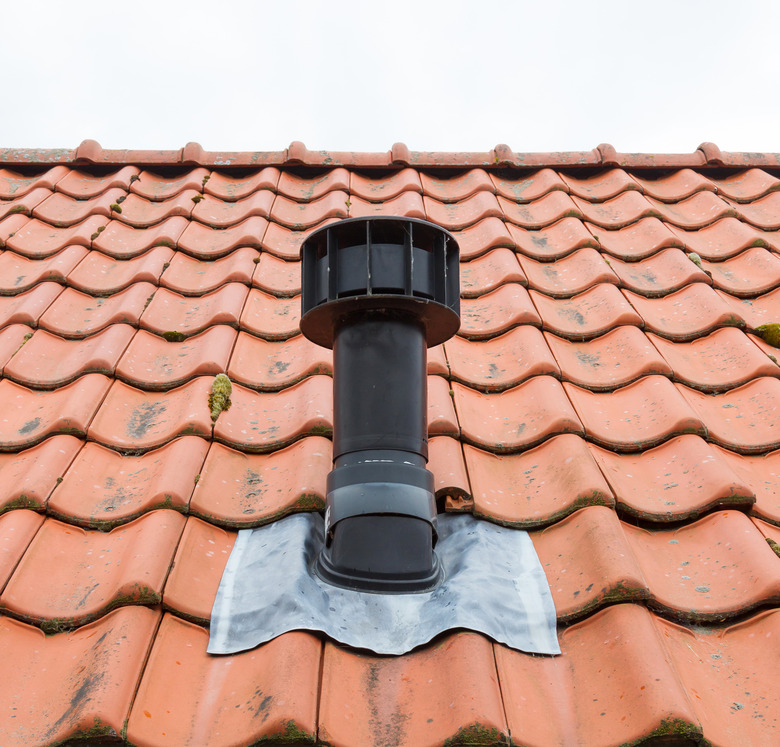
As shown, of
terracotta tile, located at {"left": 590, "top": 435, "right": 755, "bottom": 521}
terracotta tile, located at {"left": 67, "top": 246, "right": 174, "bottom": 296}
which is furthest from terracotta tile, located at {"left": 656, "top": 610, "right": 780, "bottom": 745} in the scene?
terracotta tile, located at {"left": 67, "top": 246, "right": 174, "bottom": 296}

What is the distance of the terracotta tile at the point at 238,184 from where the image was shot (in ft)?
12.5

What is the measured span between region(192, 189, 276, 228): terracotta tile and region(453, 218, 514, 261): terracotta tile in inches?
37.9

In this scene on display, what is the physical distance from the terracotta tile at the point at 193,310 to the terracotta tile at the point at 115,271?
0.38ft

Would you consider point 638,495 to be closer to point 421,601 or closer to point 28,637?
point 421,601

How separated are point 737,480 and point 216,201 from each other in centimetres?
283

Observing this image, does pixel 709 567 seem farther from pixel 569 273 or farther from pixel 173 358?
pixel 173 358

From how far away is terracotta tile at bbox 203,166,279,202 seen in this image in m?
3.82

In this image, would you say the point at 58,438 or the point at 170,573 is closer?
the point at 170,573

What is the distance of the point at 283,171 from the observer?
13.4 feet

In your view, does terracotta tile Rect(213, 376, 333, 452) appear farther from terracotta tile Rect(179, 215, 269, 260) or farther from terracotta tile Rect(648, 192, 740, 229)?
terracotta tile Rect(648, 192, 740, 229)

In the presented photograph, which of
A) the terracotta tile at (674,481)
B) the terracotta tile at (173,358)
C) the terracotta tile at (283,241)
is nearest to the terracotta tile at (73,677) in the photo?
the terracotta tile at (173,358)

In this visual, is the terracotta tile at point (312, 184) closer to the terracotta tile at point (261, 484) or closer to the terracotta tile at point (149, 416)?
the terracotta tile at point (149, 416)

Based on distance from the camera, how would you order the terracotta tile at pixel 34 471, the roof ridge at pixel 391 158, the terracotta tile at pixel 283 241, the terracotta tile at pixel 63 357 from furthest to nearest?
the roof ridge at pixel 391 158 → the terracotta tile at pixel 283 241 → the terracotta tile at pixel 63 357 → the terracotta tile at pixel 34 471

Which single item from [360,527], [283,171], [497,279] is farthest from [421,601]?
[283,171]
